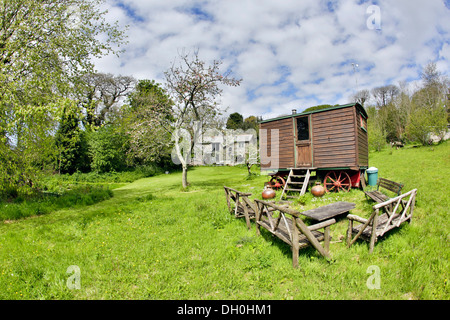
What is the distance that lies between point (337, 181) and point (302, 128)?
3.27 metres

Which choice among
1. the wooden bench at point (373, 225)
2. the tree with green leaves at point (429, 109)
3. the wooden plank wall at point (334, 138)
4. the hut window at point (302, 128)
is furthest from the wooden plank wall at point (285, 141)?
the tree with green leaves at point (429, 109)

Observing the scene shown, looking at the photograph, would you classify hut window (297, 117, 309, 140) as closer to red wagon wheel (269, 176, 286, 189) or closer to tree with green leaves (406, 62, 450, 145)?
red wagon wheel (269, 176, 286, 189)

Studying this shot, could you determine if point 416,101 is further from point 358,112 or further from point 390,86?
point 358,112

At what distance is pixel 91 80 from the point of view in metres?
34.0

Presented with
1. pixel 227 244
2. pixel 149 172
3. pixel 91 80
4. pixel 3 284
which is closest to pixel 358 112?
pixel 227 244

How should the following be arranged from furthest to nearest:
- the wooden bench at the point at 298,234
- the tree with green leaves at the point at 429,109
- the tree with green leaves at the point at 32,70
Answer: the tree with green leaves at the point at 429,109 → the tree with green leaves at the point at 32,70 → the wooden bench at the point at 298,234

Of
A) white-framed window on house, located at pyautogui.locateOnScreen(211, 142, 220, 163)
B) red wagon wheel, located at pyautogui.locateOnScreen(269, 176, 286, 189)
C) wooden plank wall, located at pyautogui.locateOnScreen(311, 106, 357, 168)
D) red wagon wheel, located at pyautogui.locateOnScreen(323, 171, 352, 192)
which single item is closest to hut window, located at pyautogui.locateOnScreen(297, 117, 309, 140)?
wooden plank wall, located at pyautogui.locateOnScreen(311, 106, 357, 168)

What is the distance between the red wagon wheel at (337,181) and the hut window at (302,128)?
232cm

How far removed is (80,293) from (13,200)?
10.3 meters

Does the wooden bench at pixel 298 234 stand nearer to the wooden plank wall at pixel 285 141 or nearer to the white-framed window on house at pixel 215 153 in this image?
the wooden plank wall at pixel 285 141

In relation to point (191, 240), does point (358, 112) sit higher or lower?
higher

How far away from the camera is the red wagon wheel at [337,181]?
11070 millimetres

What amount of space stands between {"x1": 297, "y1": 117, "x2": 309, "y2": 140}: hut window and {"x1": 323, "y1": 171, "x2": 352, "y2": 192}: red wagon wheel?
232 cm

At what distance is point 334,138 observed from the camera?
1116cm
